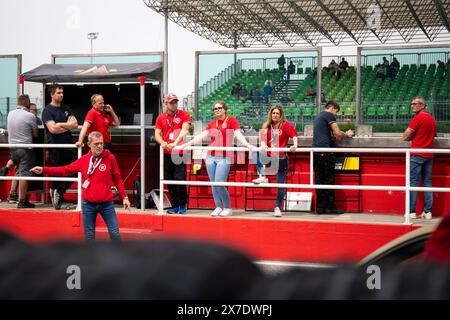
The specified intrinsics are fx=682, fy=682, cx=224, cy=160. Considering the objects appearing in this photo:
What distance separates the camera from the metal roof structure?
39000mm

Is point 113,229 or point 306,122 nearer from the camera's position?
point 113,229

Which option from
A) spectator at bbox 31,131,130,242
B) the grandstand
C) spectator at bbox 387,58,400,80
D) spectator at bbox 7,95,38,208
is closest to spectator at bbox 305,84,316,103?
the grandstand

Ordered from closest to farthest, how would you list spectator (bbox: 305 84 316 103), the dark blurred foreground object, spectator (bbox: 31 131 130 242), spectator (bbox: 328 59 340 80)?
the dark blurred foreground object < spectator (bbox: 31 131 130 242) < spectator (bbox: 305 84 316 103) < spectator (bbox: 328 59 340 80)

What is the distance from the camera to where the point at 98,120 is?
9.52 metres

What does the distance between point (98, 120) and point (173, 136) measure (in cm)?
112

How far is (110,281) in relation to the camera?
572 millimetres

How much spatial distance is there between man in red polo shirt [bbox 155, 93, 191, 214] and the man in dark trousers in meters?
1.83

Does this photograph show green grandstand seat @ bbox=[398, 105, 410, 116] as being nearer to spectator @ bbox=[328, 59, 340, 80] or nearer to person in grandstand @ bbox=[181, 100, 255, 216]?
person in grandstand @ bbox=[181, 100, 255, 216]

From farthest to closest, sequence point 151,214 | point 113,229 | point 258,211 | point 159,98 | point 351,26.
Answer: point 351,26, point 159,98, point 258,211, point 151,214, point 113,229

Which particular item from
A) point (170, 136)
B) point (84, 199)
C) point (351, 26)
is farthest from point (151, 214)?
point (351, 26)

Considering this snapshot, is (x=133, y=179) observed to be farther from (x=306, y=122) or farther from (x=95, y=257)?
(x=95, y=257)

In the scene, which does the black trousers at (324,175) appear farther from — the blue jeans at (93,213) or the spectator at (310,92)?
the blue jeans at (93,213)

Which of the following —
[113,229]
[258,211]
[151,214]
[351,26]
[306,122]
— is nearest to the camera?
[113,229]
